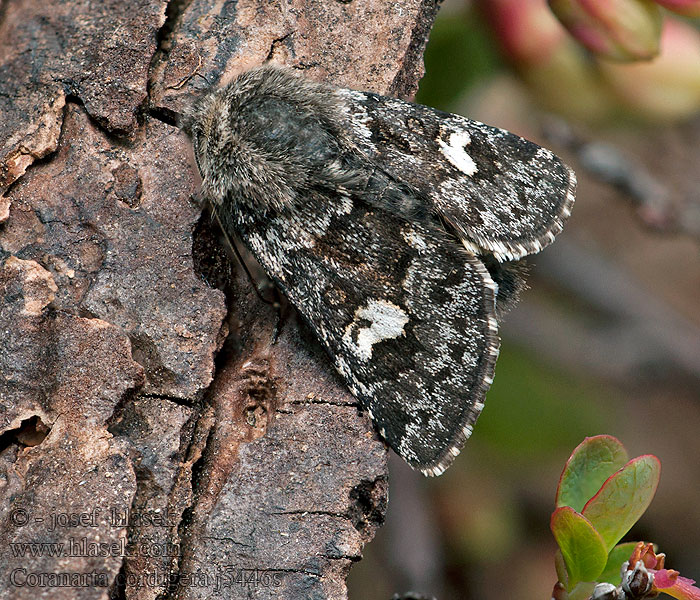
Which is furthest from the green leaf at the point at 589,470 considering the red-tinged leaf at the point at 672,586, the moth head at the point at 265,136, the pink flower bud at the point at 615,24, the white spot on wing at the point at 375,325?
the pink flower bud at the point at 615,24

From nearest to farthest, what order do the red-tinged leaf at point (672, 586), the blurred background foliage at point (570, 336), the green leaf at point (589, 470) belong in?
1. the red-tinged leaf at point (672, 586)
2. the green leaf at point (589, 470)
3. the blurred background foliage at point (570, 336)

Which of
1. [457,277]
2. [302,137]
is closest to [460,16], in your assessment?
[302,137]

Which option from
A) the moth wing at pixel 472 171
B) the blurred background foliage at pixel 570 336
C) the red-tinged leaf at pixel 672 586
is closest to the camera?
the red-tinged leaf at pixel 672 586

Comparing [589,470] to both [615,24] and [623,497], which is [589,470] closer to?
[623,497]

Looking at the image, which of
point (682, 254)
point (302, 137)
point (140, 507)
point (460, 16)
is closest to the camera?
point (140, 507)

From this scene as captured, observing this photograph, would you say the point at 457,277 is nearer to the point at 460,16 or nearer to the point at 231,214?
the point at 231,214

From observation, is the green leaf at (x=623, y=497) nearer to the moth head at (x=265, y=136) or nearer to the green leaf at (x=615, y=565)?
the green leaf at (x=615, y=565)
